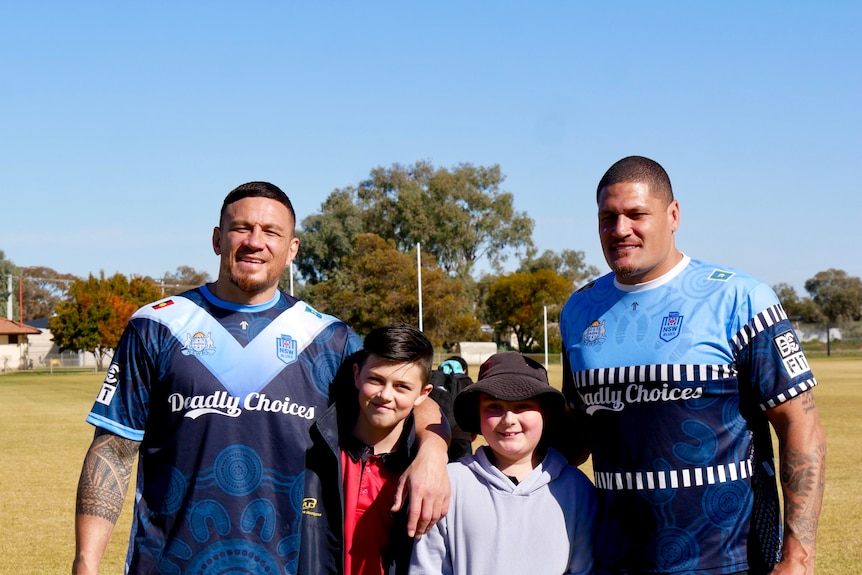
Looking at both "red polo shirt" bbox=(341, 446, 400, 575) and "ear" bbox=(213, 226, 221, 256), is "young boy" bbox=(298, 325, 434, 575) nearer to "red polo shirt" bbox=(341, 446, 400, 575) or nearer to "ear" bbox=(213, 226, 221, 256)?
"red polo shirt" bbox=(341, 446, 400, 575)

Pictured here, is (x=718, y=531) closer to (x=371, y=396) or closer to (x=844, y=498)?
(x=371, y=396)

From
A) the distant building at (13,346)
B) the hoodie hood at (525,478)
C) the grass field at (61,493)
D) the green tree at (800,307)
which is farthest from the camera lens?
the green tree at (800,307)

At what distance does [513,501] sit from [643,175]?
1277 mm

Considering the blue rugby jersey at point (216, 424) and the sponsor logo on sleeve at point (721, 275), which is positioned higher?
the sponsor logo on sleeve at point (721, 275)

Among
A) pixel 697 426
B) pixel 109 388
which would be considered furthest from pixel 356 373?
pixel 697 426

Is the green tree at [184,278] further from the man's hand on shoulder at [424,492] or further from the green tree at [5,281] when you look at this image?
the man's hand on shoulder at [424,492]

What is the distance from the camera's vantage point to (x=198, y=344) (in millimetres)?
3273

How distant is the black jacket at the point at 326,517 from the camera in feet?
10.4

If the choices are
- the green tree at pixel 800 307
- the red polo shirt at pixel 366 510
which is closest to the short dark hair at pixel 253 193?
the red polo shirt at pixel 366 510

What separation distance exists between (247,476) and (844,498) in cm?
862

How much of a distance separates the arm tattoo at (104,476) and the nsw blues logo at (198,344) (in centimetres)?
40

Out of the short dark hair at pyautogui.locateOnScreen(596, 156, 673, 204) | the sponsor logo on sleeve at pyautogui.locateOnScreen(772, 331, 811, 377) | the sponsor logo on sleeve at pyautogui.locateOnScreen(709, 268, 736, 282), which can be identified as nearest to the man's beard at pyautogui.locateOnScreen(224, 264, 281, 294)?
the short dark hair at pyautogui.locateOnScreen(596, 156, 673, 204)

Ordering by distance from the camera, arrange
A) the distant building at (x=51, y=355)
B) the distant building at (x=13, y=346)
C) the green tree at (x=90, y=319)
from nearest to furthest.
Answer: the green tree at (x=90, y=319), the distant building at (x=13, y=346), the distant building at (x=51, y=355)

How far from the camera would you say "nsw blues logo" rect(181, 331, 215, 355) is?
3.26m
